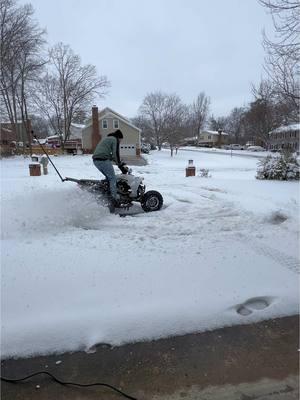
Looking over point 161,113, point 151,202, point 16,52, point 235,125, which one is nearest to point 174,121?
point 161,113

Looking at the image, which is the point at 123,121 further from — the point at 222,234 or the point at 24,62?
the point at 222,234

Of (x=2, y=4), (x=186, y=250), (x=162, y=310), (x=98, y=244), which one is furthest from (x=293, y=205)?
(x=2, y=4)

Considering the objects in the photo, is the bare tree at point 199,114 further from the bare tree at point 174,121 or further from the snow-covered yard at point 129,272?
the snow-covered yard at point 129,272

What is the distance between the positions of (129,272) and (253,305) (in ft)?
4.80

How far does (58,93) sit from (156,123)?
26.0 metres

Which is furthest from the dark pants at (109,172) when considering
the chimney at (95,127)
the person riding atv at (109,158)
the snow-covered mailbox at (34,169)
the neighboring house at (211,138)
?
the neighboring house at (211,138)

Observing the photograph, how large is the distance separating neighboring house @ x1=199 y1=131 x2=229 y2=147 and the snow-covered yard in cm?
9486

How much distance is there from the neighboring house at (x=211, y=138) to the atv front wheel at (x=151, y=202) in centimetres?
9316

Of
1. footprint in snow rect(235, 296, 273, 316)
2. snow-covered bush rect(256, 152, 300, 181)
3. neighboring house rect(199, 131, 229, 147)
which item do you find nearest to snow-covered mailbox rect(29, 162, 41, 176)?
snow-covered bush rect(256, 152, 300, 181)

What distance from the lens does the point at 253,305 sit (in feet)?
12.5

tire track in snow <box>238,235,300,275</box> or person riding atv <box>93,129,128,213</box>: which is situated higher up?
person riding atv <box>93,129,128,213</box>

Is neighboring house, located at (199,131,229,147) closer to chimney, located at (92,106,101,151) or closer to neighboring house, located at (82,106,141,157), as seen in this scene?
neighboring house, located at (82,106,141,157)

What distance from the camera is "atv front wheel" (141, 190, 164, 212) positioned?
7.79 meters

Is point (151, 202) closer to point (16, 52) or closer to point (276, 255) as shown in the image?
point (276, 255)
